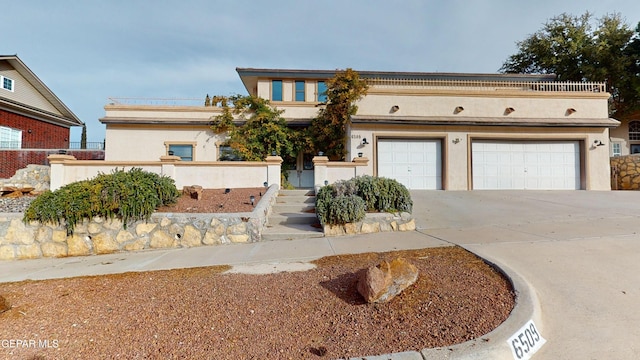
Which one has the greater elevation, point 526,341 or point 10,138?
point 10,138

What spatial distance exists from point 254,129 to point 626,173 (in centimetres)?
1847

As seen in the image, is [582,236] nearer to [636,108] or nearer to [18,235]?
[18,235]

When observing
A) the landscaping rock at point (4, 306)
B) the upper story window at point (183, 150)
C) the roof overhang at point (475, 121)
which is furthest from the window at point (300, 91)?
the landscaping rock at point (4, 306)

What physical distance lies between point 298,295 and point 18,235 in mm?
6768

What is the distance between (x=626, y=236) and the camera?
5.23 metres

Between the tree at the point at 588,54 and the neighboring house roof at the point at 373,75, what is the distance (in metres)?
5.74

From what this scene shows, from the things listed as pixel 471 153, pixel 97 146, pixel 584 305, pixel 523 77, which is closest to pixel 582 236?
pixel 584 305

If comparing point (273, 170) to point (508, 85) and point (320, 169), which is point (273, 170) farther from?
point (508, 85)

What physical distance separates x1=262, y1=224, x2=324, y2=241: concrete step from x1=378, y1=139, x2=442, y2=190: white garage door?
7047 millimetres

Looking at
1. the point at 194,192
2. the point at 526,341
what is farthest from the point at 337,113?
the point at 526,341

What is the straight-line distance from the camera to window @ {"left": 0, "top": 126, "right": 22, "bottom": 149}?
697 inches

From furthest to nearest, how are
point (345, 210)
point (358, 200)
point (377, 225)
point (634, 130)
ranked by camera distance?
point (634, 130)
point (377, 225)
point (358, 200)
point (345, 210)

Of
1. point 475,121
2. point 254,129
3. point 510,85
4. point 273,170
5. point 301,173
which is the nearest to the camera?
point 273,170

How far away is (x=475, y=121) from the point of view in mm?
12859
